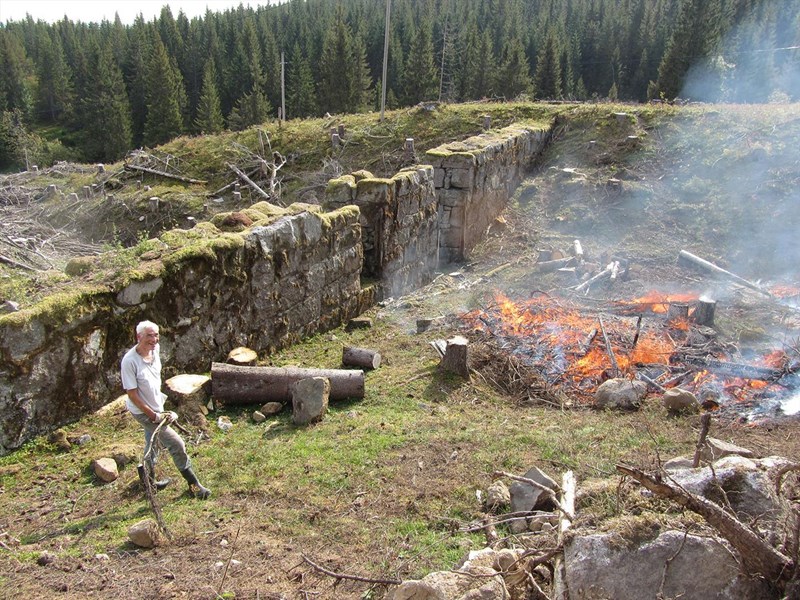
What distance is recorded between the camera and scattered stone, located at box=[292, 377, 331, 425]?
24.7 ft

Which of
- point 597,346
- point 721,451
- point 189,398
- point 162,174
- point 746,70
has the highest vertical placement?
point 746,70

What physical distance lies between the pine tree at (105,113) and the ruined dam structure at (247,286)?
47.4 metres

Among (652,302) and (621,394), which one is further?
(652,302)

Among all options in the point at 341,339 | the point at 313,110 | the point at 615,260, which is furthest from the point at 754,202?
the point at 313,110

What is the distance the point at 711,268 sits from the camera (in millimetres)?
13320

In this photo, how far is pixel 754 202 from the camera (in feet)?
51.1

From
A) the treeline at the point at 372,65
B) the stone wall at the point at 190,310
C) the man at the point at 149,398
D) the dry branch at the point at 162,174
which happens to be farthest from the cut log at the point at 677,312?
the treeline at the point at 372,65

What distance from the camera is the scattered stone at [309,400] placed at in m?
7.53

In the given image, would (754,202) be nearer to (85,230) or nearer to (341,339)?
(341,339)

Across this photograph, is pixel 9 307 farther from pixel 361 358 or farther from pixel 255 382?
pixel 361 358

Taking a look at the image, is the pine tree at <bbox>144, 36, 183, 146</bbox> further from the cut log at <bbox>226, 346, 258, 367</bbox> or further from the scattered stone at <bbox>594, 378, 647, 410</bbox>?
the scattered stone at <bbox>594, 378, 647, 410</bbox>

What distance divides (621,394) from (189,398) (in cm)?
537

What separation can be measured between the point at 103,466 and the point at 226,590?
7.87 ft

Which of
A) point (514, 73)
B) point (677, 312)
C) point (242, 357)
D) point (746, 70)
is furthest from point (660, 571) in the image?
point (514, 73)
